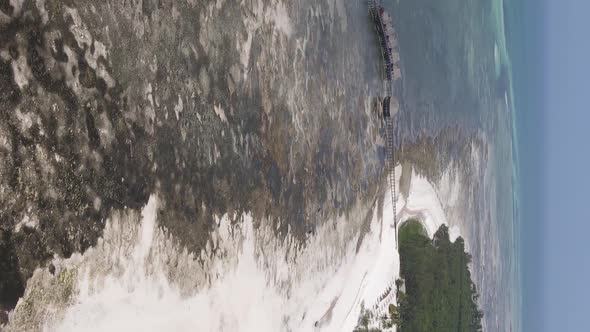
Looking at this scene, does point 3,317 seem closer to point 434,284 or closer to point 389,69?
→ point 389,69

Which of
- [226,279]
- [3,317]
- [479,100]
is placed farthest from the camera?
[479,100]

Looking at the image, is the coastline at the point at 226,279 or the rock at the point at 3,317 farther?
the coastline at the point at 226,279

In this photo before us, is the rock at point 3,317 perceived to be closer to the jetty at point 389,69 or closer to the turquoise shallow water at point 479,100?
the jetty at point 389,69

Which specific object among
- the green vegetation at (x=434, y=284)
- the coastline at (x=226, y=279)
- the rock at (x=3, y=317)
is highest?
the green vegetation at (x=434, y=284)

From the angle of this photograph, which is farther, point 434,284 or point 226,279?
point 434,284

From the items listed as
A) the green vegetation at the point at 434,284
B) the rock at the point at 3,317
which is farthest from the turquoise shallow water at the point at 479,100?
the rock at the point at 3,317

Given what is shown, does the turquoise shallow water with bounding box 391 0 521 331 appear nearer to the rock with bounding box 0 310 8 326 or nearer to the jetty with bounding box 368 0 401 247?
the jetty with bounding box 368 0 401 247

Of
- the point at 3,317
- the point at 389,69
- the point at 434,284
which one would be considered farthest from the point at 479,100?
the point at 3,317

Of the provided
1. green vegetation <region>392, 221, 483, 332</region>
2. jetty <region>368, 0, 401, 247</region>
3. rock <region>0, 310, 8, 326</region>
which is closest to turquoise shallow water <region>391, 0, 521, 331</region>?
jetty <region>368, 0, 401, 247</region>

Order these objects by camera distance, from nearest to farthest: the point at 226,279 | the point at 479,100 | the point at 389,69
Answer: the point at 226,279 → the point at 389,69 → the point at 479,100
